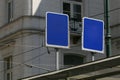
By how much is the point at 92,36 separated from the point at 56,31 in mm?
1312

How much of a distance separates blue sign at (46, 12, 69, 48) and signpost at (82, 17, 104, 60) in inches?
32.4

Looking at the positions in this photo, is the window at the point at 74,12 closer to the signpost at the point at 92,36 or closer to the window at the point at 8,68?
the window at the point at 8,68

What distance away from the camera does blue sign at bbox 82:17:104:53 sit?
53.3 ft

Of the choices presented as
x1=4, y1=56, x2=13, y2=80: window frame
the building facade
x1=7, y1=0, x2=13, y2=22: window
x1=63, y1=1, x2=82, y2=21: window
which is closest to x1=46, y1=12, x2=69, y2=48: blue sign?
the building facade

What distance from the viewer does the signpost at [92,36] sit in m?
16.2

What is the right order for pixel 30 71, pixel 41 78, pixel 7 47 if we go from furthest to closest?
pixel 7 47 → pixel 30 71 → pixel 41 78

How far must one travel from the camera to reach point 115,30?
32.8 m

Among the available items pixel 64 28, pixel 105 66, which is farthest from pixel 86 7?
pixel 105 66

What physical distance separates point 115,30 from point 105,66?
1938 centimetres

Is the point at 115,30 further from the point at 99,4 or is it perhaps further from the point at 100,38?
the point at 100,38

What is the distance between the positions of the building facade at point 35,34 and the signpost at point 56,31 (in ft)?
42.7

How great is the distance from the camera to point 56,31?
16.8 metres

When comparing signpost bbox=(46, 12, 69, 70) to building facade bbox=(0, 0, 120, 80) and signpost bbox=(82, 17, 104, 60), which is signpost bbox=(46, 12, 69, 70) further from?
building facade bbox=(0, 0, 120, 80)

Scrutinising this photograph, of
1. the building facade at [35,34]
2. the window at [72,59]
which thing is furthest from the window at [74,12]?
the window at [72,59]
